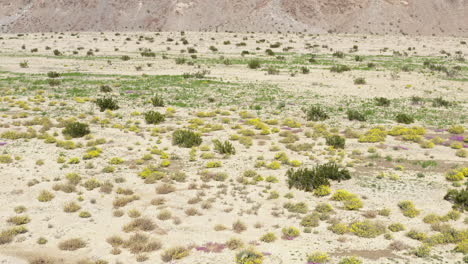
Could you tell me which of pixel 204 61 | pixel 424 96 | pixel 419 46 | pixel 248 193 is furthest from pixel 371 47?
pixel 248 193

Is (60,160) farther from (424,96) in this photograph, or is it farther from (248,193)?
(424,96)

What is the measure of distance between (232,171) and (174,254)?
5753 millimetres

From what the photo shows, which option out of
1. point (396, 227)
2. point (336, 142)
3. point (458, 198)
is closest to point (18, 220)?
point (396, 227)

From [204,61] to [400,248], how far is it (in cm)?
3749

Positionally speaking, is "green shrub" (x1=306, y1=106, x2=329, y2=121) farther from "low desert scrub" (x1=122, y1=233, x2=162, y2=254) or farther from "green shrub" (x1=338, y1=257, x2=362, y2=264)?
"low desert scrub" (x1=122, y1=233, x2=162, y2=254)

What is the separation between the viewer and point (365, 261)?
30.2 feet

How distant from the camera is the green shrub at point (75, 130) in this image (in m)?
18.2

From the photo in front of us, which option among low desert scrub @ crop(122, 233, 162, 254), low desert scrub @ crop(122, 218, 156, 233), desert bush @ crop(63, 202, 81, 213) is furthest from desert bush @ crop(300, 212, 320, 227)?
desert bush @ crop(63, 202, 81, 213)

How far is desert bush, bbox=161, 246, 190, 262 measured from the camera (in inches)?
367

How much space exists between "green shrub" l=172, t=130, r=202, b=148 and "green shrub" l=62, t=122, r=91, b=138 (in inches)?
176

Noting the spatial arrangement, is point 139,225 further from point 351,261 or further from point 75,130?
point 75,130

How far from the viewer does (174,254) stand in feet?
30.8

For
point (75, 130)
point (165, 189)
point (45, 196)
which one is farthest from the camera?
point (75, 130)

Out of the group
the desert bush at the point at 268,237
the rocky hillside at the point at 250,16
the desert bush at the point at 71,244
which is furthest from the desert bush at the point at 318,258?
the rocky hillside at the point at 250,16
